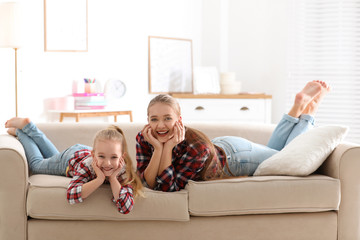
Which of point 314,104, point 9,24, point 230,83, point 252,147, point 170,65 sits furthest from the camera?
point 170,65

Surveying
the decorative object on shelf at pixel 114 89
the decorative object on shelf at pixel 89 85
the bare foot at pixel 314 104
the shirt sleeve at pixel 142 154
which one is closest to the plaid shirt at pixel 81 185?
the shirt sleeve at pixel 142 154

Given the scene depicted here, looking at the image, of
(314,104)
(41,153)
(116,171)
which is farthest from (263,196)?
(41,153)

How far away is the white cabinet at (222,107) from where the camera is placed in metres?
4.88

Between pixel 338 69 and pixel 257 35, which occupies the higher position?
pixel 257 35

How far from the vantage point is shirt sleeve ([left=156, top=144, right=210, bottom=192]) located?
2295 mm

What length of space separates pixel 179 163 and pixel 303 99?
98 cm

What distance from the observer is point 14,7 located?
3.92m

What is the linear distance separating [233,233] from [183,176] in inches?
14.2

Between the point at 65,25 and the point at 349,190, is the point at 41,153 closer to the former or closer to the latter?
the point at 349,190

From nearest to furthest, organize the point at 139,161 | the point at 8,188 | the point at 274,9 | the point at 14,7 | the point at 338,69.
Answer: the point at 8,188 < the point at 139,161 < the point at 14,7 < the point at 338,69 < the point at 274,9

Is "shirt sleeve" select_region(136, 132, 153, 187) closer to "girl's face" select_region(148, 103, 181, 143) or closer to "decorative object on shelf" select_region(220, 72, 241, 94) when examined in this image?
"girl's face" select_region(148, 103, 181, 143)

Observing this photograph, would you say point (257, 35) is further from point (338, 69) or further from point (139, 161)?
point (139, 161)

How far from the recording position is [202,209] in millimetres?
2242

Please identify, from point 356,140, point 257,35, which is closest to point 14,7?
point 257,35
